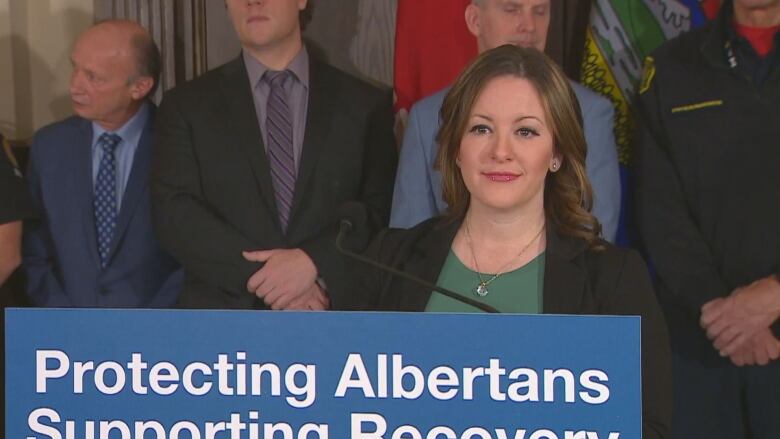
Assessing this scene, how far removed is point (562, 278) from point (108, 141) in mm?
1575

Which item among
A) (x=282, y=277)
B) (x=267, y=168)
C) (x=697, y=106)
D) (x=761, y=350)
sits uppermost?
(x=697, y=106)

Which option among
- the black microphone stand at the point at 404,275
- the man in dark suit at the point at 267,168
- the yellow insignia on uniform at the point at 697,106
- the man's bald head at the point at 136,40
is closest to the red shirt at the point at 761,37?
the yellow insignia on uniform at the point at 697,106

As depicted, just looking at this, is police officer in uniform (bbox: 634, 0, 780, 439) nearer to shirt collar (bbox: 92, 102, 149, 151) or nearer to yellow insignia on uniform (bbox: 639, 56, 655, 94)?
yellow insignia on uniform (bbox: 639, 56, 655, 94)

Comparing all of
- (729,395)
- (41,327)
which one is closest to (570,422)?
(41,327)

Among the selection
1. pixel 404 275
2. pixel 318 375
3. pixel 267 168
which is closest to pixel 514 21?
pixel 267 168

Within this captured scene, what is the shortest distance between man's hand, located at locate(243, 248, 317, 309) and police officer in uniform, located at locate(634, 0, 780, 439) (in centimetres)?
82

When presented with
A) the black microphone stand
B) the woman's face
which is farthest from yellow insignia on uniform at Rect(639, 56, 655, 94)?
the black microphone stand

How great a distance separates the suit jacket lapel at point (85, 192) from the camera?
295 centimetres

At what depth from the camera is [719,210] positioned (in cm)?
270

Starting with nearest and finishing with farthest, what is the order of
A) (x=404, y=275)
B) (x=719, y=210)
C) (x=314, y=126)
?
(x=404, y=275) → (x=719, y=210) → (x=314, y=126)

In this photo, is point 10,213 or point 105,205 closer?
point 10,213

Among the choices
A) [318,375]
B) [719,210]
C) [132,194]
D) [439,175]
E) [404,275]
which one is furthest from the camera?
[132,194]

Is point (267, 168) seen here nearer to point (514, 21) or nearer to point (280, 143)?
point (280, 143)

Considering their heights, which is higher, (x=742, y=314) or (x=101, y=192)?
(x=101, y=192)
